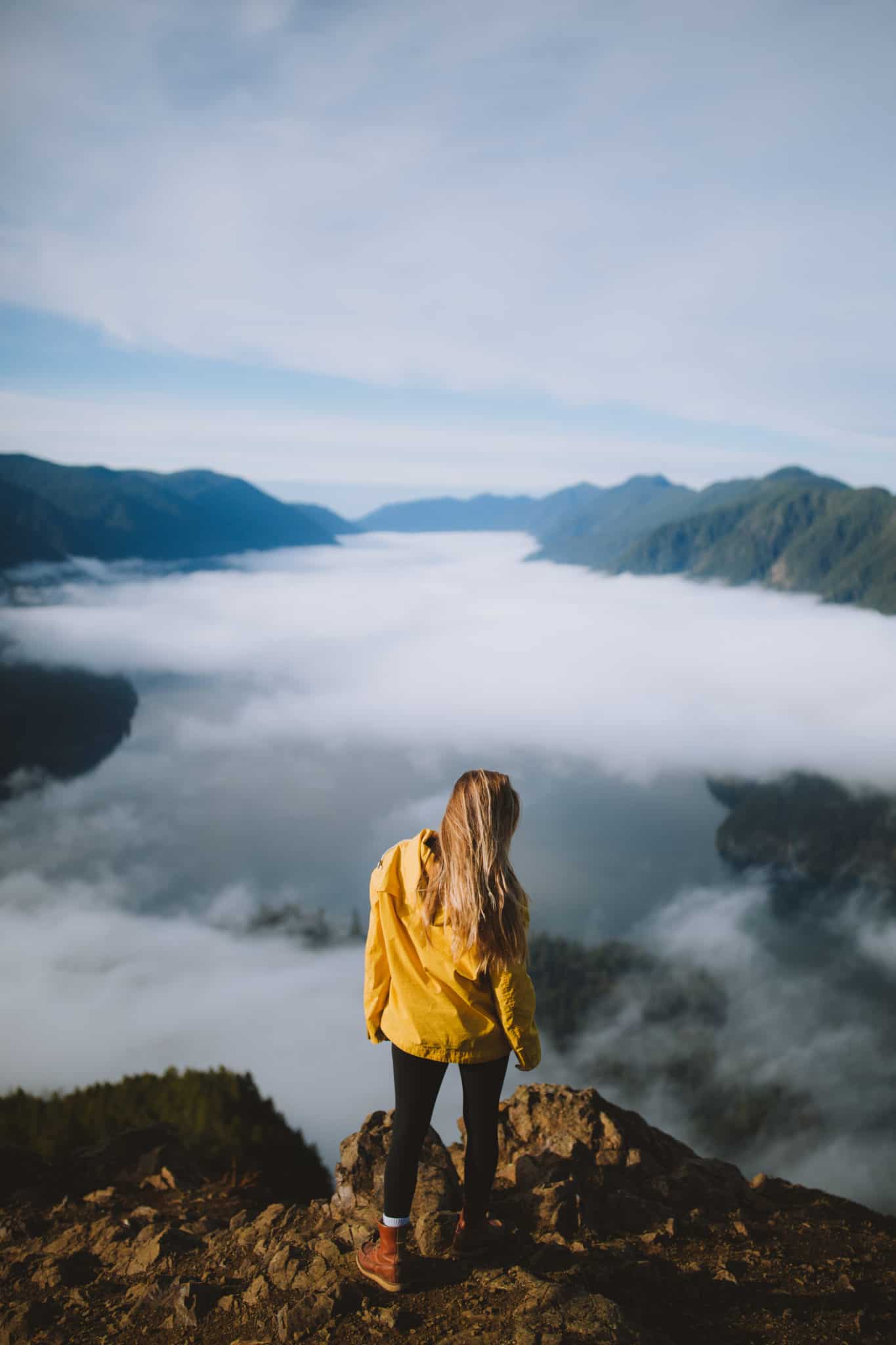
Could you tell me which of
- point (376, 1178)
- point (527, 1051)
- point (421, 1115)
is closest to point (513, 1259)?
point (376, 1178)

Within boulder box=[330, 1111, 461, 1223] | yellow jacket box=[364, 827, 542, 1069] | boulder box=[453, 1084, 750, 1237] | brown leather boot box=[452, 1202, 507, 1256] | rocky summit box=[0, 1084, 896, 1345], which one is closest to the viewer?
yellow jacket box=[364, 827, 542, 1069]

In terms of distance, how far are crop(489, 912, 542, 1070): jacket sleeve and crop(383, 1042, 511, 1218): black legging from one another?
0.20 metres

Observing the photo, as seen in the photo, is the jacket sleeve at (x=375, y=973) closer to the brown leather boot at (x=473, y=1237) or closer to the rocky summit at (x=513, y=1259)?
the brown leather boot at (x=473, y=1237)

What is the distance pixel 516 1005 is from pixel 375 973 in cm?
79

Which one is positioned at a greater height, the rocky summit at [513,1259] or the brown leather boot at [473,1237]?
the brown leather boot at [473,1237]

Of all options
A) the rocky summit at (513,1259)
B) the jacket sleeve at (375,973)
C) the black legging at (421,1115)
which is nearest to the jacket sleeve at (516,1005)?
the black legging at (421,1115)

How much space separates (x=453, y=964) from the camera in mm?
4125

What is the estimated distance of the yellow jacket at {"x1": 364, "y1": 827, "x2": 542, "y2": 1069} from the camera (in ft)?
13.5

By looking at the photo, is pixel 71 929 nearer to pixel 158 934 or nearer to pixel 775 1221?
pixel 158 934

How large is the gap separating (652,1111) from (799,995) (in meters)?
56.7

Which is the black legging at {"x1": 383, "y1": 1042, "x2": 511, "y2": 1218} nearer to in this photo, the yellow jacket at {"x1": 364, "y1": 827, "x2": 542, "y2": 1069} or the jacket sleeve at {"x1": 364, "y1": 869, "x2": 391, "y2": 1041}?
the yellow jacket at {"x1": 364, "y1": 827, "x2": 542, "y2": 1069}

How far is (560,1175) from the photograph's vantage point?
6.52 meters

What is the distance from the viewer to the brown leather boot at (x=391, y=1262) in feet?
15.2

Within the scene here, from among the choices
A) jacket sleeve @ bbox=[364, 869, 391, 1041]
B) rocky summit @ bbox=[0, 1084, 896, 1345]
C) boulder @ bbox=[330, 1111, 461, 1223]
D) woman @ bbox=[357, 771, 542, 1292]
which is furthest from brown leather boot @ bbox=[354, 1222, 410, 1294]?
jacket sleeve @ bbox=[364, 869, 391, 1041]
